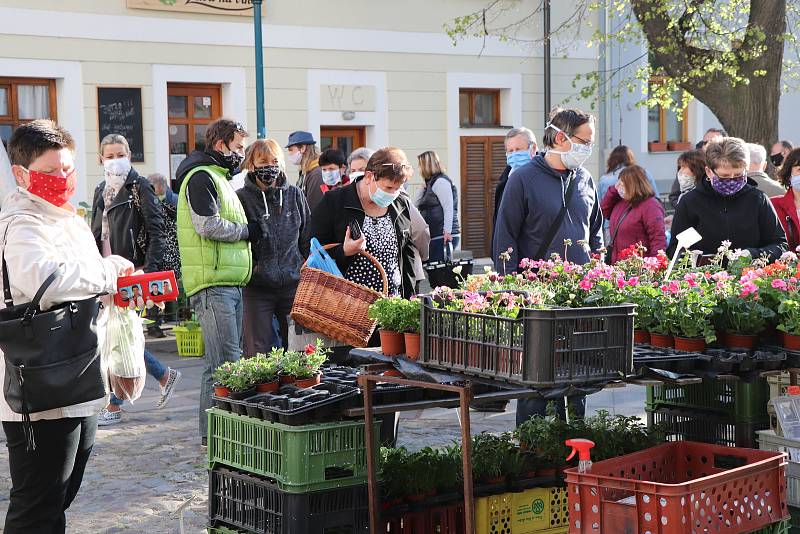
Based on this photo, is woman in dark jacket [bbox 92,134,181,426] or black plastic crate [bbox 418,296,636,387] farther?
woman in dark jacket [bbox 92,134,181,426]

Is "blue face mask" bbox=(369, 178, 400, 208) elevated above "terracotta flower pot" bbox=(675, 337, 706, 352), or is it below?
above

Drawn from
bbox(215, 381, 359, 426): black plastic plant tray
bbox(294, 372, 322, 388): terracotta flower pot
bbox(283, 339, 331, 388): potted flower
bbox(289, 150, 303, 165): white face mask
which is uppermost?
bbox(289, 150, 303, 165): white face mask

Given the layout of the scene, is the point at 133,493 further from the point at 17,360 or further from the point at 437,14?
the point at 437,14

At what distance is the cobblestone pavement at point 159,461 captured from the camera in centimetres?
596

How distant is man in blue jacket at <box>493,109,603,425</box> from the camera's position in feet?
21.2

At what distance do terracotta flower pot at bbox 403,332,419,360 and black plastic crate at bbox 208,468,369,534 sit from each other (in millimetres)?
532

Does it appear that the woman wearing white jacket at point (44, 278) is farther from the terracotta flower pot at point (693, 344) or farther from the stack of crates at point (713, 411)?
the stack of crates at point (713, 411)

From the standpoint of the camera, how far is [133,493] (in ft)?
21.1

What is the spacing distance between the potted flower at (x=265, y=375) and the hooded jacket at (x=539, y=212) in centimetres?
195

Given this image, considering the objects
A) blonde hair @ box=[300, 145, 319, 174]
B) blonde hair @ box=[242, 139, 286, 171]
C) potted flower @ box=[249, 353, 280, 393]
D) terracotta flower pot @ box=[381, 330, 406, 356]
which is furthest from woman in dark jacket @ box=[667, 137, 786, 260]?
blonde hair @ box=[300, 145, 319, 174]

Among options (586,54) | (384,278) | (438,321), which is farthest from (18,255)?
(586,54)

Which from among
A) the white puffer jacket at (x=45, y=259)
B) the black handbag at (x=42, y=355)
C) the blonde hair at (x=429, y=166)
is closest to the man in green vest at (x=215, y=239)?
the white puffer jacket at (x=45, y=259)

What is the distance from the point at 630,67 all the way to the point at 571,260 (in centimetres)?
1457

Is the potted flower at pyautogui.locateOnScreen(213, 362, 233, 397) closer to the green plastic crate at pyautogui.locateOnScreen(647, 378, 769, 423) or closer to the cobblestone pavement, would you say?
the cobblestone pavement
